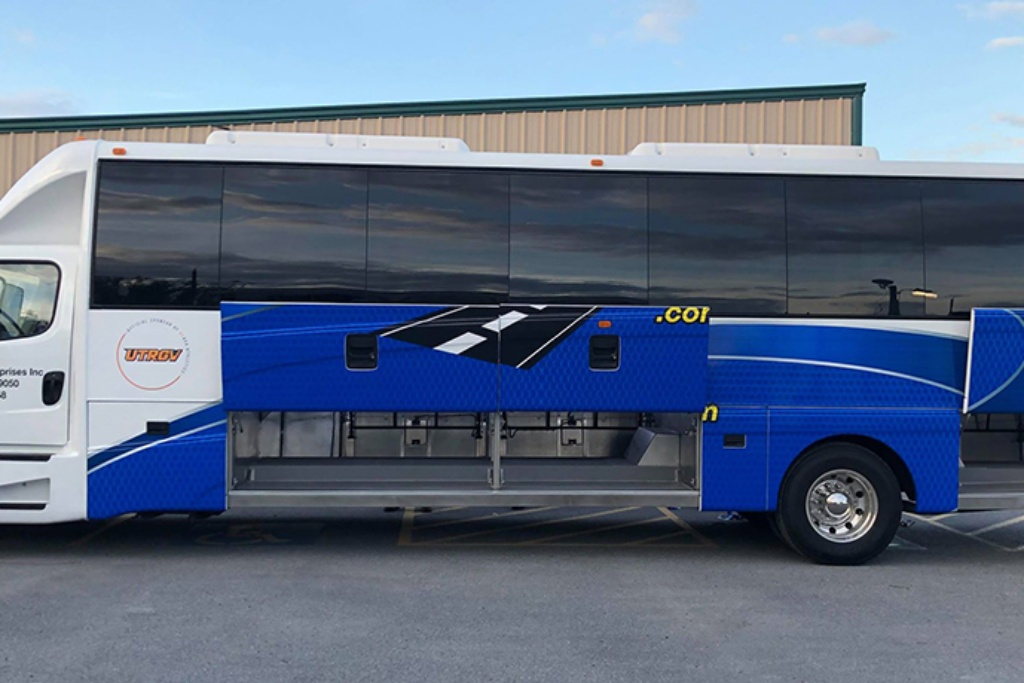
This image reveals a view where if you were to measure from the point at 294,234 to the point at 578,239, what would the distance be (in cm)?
235

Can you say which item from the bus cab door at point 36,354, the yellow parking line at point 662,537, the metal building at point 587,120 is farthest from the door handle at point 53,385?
the metal building at point 587,120

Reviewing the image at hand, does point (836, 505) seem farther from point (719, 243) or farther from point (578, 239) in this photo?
point (578, 239)

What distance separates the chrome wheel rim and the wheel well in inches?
9.8

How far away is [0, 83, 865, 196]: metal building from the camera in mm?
15727

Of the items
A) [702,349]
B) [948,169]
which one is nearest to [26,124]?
[702,349]

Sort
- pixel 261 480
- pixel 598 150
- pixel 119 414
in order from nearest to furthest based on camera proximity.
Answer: pixel 119 414 < pixel 261 480 < pixel 598 150

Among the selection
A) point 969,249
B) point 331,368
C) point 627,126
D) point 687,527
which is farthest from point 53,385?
point 627,126

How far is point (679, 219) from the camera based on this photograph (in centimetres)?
809

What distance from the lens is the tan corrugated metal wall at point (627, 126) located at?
15758 mm

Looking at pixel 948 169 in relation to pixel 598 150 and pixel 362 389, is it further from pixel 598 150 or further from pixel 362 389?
pixel 598 150

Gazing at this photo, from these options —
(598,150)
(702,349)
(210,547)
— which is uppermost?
(598,150)

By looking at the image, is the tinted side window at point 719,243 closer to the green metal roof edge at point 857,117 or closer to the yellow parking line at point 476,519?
the yellow parking line at point 476,519

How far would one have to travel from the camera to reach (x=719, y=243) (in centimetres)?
807

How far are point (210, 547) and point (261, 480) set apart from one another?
892mm
